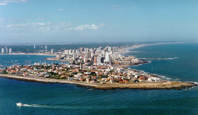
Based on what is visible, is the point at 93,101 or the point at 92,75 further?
the point at 92,75

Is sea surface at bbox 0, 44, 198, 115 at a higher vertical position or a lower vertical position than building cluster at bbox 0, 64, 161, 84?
lower

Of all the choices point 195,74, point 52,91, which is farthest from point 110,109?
point 195,74

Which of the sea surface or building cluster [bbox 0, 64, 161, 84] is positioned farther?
building cluster [bbox 0, 64, 161, 84]

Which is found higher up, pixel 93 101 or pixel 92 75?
pixel 92 75

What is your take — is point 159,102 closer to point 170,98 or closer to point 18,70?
point 170,98

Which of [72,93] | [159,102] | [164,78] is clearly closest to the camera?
[159,102]

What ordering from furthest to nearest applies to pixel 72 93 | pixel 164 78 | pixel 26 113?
pixel 164 78
pixel 72 93
pixel 26 113

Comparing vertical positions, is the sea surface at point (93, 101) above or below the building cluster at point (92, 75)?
below

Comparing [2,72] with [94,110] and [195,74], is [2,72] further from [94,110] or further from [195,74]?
[195,74]

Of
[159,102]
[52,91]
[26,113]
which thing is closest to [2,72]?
[52,91]

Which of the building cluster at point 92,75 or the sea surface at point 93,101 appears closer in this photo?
the sea surface at point 93,101

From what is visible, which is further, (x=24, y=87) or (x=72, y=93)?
(x=24, y=87)
